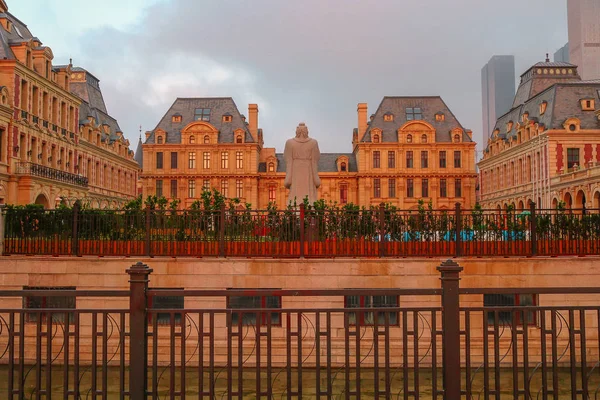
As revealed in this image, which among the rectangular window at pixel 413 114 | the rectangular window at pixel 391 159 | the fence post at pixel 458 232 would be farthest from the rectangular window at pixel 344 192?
the fence post at pixel 458 232

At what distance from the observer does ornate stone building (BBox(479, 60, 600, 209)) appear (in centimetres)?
4426

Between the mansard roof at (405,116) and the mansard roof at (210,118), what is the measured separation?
14848 millimetres

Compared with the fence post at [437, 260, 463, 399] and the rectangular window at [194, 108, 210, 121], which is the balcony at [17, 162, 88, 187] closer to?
the rectangular window at [194, 108, 210, 121]

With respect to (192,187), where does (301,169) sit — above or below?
below

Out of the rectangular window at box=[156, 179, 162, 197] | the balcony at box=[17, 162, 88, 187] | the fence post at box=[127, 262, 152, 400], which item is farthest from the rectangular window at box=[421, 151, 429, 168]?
the fence post at box=[127, 262, 152, 400]

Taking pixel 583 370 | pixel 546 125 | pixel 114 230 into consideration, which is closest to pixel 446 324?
pixel 583 370

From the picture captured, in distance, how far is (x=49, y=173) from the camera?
39219mm

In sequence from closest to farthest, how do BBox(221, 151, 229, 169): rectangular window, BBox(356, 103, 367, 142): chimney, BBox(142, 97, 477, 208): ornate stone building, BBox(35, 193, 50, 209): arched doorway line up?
BBox(35, 193, 50, 209): arched doorway → BBox(142, 97, 477, 208): ornate stone building → BBox(221, 151, 229, 169): rectangular window → BBox(356, 103, 367, 142): chimney

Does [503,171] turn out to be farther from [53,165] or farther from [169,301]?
[169,301]

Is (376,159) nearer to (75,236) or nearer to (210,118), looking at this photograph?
(210,118)

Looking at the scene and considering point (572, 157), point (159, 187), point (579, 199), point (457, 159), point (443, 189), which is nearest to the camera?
point (579, 199)

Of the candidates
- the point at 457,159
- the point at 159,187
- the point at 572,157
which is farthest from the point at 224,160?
the point at 572,157

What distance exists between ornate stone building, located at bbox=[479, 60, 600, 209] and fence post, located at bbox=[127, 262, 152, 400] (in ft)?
135

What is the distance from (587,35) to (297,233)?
144788mm
